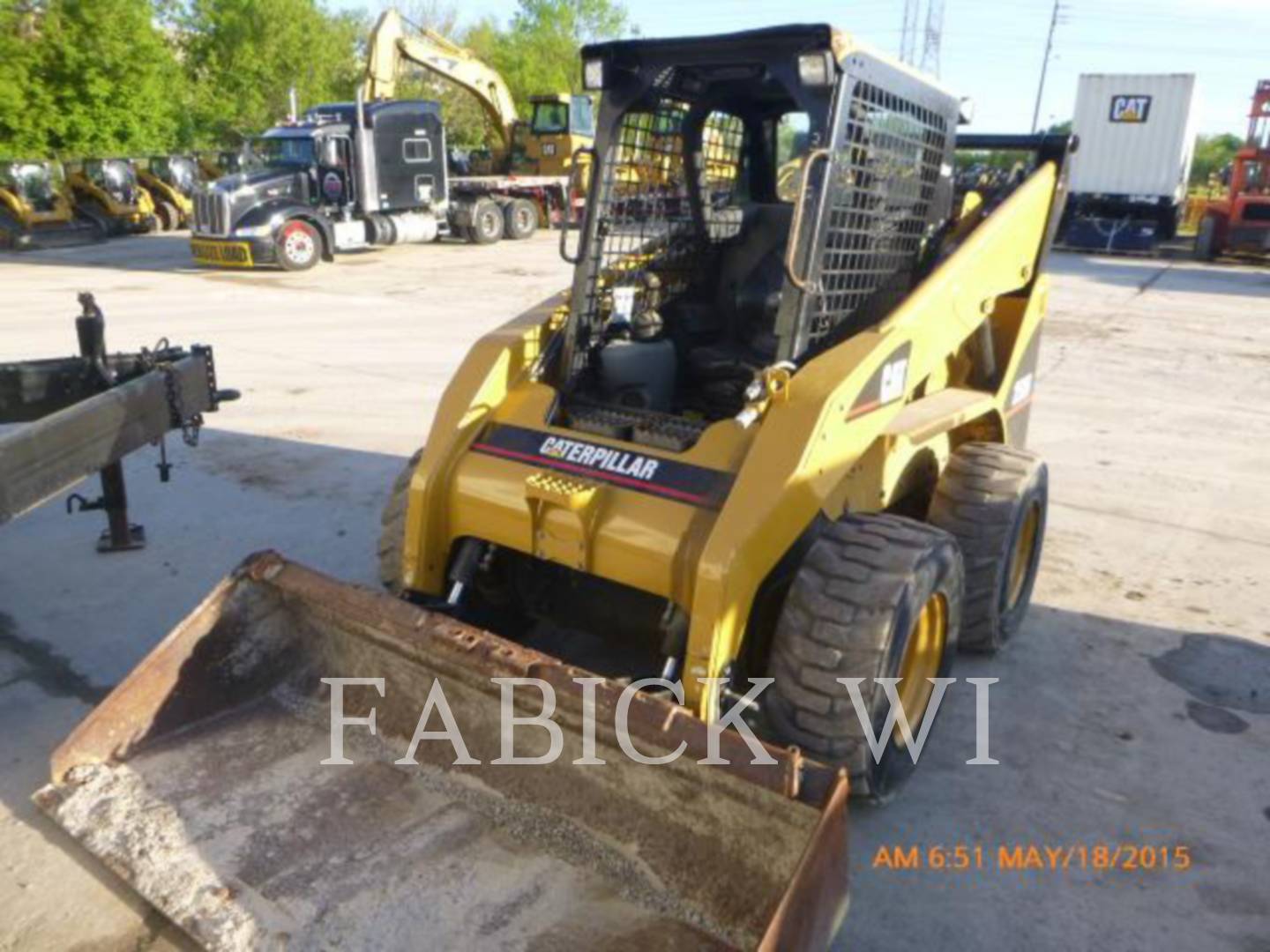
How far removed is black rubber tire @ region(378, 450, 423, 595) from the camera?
147 inches

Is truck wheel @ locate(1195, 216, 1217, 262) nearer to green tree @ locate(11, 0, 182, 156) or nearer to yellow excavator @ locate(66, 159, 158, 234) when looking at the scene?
yellow excavator @ locate(66, 159, 158, 234)

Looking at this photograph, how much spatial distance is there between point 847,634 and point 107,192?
75.6 ft

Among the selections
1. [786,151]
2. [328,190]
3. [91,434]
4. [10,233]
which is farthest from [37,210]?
[786,151]

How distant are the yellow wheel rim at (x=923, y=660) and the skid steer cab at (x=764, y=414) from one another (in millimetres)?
11

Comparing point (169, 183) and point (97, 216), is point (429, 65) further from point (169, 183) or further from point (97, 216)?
point (169, 183)

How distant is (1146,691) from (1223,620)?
37.5 inches

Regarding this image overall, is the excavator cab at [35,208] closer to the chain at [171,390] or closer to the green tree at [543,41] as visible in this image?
the chain at [171,390]

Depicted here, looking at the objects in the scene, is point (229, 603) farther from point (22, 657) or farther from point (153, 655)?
point (22, 657)

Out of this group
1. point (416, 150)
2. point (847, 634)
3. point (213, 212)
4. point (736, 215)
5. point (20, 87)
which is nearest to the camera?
point (847, 634)

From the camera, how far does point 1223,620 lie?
4.61m

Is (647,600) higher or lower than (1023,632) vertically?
higher

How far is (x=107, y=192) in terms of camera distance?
21.6 meters

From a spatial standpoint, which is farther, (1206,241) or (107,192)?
(107,192)

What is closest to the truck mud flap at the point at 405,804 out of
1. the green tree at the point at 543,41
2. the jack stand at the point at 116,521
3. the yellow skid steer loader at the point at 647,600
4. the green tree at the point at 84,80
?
the yellow skid steer loader at the point at 647,600
